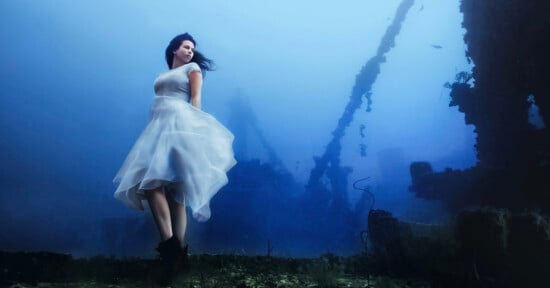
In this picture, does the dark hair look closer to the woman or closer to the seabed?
the woman

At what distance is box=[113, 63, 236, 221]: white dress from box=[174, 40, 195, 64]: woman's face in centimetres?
20

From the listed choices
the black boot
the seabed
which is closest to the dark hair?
the black boot

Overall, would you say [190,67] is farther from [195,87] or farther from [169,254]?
[169,254]

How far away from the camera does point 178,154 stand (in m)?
2.87

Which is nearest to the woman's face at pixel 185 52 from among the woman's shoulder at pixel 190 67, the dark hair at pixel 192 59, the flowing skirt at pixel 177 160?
the dark hair at pixel 192 59

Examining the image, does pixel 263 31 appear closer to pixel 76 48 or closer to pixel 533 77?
pixel 76 48

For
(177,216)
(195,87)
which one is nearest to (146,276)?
(177,216)

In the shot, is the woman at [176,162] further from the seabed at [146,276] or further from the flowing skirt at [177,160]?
the seabed at [146,276]

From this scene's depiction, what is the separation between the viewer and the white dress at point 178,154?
2.82 m

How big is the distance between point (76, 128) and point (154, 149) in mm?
90225

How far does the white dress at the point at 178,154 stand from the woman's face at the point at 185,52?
7.7 inches

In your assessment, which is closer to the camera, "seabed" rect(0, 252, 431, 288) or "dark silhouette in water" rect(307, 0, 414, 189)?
"seabed" rect(0, 252, 431, 288)

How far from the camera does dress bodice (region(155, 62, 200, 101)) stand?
3.12 metres

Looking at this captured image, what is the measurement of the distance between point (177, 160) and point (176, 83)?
0.76m
